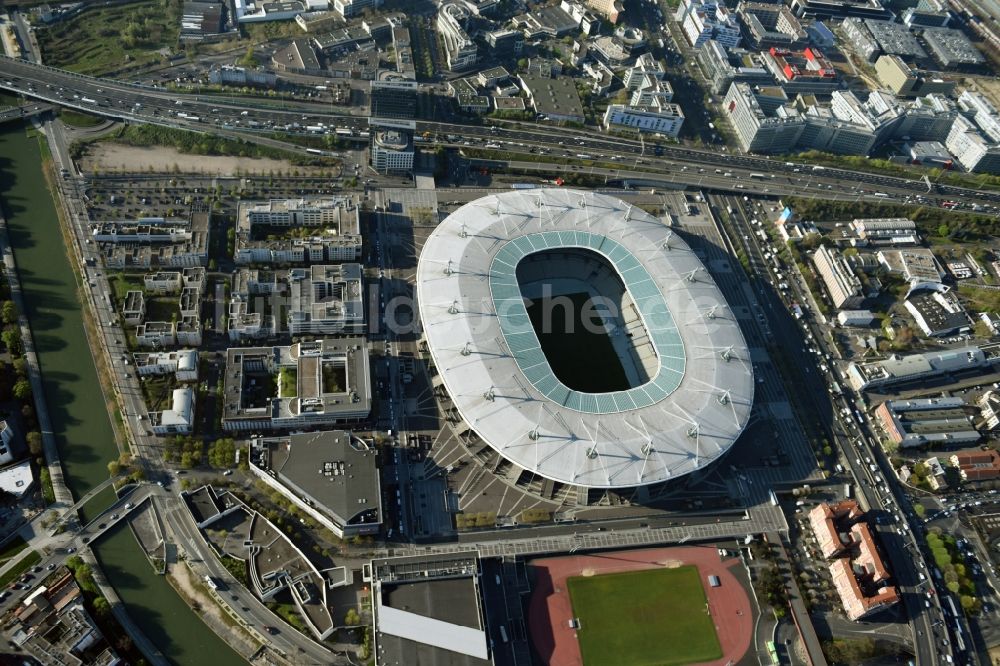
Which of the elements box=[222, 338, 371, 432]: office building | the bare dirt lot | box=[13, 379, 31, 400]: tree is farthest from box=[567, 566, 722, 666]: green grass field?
the bare dirt lot

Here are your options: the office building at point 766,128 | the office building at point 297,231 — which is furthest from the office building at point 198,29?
the office building at point 766,128

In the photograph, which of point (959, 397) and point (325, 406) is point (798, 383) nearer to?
point (959, 397)

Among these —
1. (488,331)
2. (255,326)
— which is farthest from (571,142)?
(255,326)

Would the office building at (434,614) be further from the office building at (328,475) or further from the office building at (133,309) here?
the office building at (133,309)

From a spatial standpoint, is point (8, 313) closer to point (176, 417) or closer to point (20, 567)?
point (176, 417)

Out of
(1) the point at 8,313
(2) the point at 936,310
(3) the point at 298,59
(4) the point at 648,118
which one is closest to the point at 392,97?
(3) the point at 298,59

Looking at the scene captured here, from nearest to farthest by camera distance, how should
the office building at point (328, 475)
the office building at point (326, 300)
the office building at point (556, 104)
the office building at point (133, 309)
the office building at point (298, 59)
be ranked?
the office building at point (328, 475)
the office building at point (133, 309)
the office building at point (326, 300)
the office building at point (298, 59)
the office building at point (556, 104)
